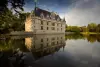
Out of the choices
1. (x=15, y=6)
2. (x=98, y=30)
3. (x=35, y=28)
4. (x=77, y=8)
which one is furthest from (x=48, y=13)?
(x=15, y=6)

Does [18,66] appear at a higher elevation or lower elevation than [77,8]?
lower

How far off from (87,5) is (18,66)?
1708 cm

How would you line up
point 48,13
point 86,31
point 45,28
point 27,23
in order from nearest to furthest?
point 27,23
point 45,28
point 48,13
point 86,31

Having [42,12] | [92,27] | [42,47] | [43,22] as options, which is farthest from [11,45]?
[92,27]

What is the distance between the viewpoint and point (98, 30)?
4462 cm

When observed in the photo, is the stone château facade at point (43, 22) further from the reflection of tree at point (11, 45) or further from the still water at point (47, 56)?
the still water at point (47, 56)

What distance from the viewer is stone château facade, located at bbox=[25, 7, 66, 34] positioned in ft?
93.5

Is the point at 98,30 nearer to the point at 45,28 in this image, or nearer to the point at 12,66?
the point at 45,28

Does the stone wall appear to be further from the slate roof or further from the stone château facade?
the slate roof

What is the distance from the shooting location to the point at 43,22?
108ft

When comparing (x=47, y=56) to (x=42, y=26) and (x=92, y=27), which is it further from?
(x=92, y=27)

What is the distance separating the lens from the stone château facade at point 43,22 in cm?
2850

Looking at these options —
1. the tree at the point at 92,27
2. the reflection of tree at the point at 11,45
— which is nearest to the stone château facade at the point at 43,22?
the tree at the point at 92,27

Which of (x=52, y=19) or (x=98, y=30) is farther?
(x=98, y=30)
